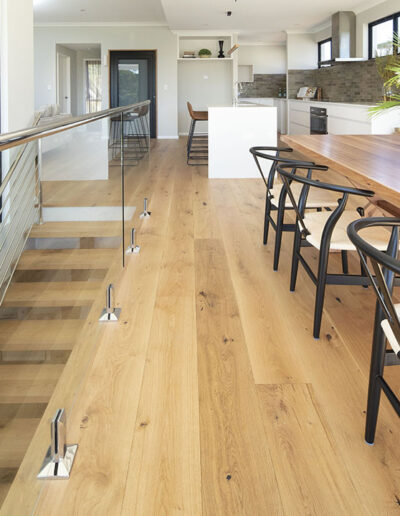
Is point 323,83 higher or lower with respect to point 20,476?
higher

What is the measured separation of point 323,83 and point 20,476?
1091 cm

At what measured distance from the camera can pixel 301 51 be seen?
11.2 m

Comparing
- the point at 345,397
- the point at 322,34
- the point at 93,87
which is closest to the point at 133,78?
the point at 93,87

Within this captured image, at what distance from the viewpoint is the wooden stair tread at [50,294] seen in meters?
1.15

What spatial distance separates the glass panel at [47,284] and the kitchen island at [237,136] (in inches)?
160

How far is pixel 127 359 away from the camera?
74.7 inches

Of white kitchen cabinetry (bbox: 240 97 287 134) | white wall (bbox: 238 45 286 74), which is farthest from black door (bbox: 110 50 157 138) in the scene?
white wall (bbox: 238 45 286 74)

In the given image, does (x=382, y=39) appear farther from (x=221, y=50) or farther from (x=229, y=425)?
(x=229, y=425)

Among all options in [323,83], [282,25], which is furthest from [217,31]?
[323,83]

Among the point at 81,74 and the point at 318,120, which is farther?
the point at 81,74

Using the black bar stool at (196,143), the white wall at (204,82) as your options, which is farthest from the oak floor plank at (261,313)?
the white wall at (204,82)

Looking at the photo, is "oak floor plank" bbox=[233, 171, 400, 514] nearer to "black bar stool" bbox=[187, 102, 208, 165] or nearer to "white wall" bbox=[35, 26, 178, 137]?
"black bar stool" bbox=[187, 102, 208, 165]

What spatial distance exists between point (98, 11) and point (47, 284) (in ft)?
32.5

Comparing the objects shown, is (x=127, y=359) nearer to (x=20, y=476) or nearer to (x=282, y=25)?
(x=20, y=476)
